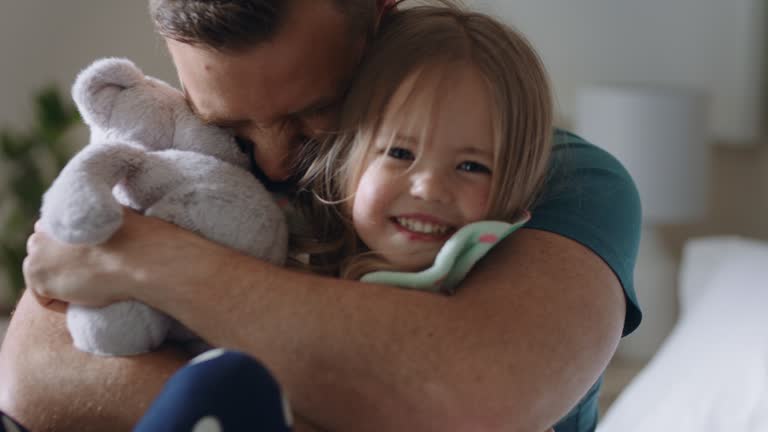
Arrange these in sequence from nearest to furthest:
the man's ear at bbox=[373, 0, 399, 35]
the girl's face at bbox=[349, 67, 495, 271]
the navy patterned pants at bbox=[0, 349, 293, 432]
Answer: the navy patterned pants at bbox=[0, 349, 293, 432], the girl's face at bbox=[349, 67, 495, 271], the man's ear at bbox=[373, 0, 399, 35]

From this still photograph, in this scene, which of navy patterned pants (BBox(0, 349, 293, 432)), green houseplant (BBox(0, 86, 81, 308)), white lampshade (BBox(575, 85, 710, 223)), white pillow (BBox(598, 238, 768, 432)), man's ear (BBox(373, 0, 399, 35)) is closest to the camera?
navy patterned pants (BBox(0, 349, 293, 432))

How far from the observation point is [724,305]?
215 centimetres

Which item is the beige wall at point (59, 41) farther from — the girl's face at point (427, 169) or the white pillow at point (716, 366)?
the girl's face at point (427, 169)

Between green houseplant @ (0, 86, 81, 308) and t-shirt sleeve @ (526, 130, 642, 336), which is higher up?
t-shirt sleeve @ (526, 130, 642, 336)

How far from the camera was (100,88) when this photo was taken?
1.08 m

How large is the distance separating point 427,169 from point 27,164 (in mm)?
2308

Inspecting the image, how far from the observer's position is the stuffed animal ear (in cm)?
107

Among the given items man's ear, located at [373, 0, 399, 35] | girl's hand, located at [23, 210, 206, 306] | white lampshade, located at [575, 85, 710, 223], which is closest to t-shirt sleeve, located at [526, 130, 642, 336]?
man's ear, located at [373, 0, 399, 35]

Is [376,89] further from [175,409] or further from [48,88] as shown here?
[48,88]

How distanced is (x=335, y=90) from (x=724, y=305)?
1.35 m

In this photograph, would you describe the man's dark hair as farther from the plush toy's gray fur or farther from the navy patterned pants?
the navy patterned pants

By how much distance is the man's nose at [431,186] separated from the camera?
97cm

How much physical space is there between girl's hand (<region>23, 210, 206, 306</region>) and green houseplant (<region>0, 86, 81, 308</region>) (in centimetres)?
212

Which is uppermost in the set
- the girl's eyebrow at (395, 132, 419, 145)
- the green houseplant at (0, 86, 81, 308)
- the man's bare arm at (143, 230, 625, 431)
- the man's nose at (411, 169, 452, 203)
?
the girl's eyebrow at (395, 132, 419, 145)
